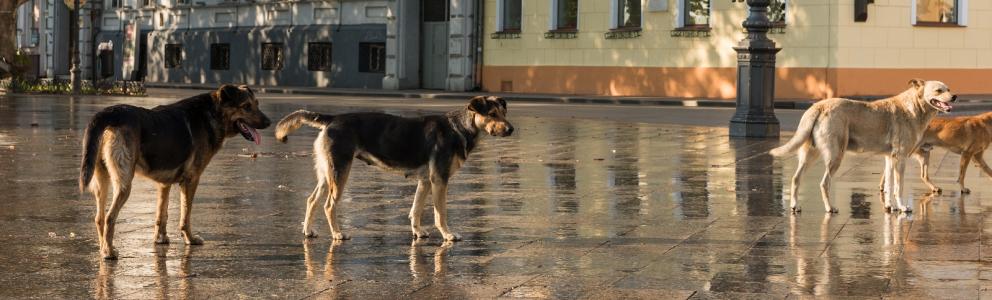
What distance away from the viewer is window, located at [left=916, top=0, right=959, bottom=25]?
36.3m

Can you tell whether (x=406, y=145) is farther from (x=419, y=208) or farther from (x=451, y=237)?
(x=451, y=237)

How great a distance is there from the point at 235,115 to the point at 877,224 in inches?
166

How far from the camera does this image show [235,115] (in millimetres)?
9711

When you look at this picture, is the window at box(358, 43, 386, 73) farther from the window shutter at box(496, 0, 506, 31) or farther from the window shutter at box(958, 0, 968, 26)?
the window shutter at box(958, 0, 968, 26)

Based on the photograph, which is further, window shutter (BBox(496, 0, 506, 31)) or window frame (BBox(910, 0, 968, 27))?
window shutter (BBox(496, 0, 506, 31))

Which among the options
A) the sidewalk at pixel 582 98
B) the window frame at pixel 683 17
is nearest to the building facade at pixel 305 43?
the sidewalk at pixel 582 98

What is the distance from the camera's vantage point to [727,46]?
37.1 m

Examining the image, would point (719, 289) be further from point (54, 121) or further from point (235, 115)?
point (54, 121)

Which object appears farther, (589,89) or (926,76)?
(589,89)

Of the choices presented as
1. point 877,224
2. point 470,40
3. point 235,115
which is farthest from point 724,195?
point 470,40

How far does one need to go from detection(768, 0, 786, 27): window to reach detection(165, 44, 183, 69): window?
24870mm

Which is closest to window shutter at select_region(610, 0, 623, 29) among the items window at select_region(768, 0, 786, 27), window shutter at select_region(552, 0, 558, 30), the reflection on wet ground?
window shutter at select_region(552, 0, 558, 30)

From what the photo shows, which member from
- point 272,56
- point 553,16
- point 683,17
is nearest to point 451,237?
point 683,17

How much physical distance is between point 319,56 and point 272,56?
8.36 feet
